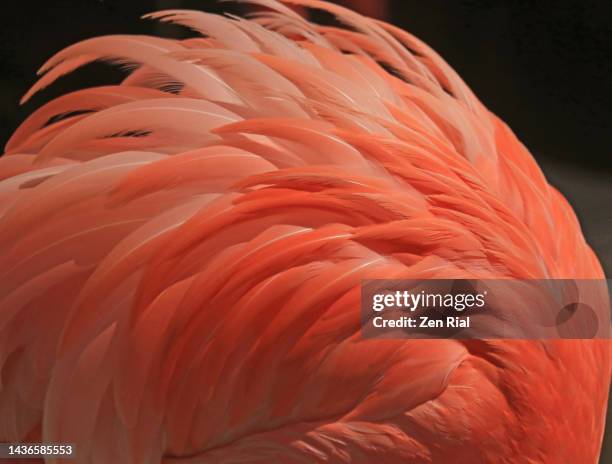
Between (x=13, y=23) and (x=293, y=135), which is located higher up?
(x=13, y=23)

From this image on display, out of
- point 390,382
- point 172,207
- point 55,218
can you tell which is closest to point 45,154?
point 55,218

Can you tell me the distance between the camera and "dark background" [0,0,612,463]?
1.21 metres

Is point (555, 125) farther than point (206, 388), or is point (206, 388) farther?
point (555, 125)

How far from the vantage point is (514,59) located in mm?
1225

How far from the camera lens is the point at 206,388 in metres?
1.07

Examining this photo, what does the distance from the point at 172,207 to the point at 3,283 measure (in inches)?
11.3

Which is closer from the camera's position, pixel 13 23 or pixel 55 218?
pixel 55 218

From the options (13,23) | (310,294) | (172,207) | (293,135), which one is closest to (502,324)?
(310,294)

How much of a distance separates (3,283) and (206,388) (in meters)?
0.35

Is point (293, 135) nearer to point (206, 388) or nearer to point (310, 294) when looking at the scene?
point (310, 294)

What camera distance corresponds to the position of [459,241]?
42.9 inches

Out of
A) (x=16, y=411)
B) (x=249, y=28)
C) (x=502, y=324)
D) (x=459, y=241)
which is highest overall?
(x=249, y=28)

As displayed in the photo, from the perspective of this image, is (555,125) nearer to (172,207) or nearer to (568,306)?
(568,306)

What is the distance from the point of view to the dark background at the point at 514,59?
1.21 meters
